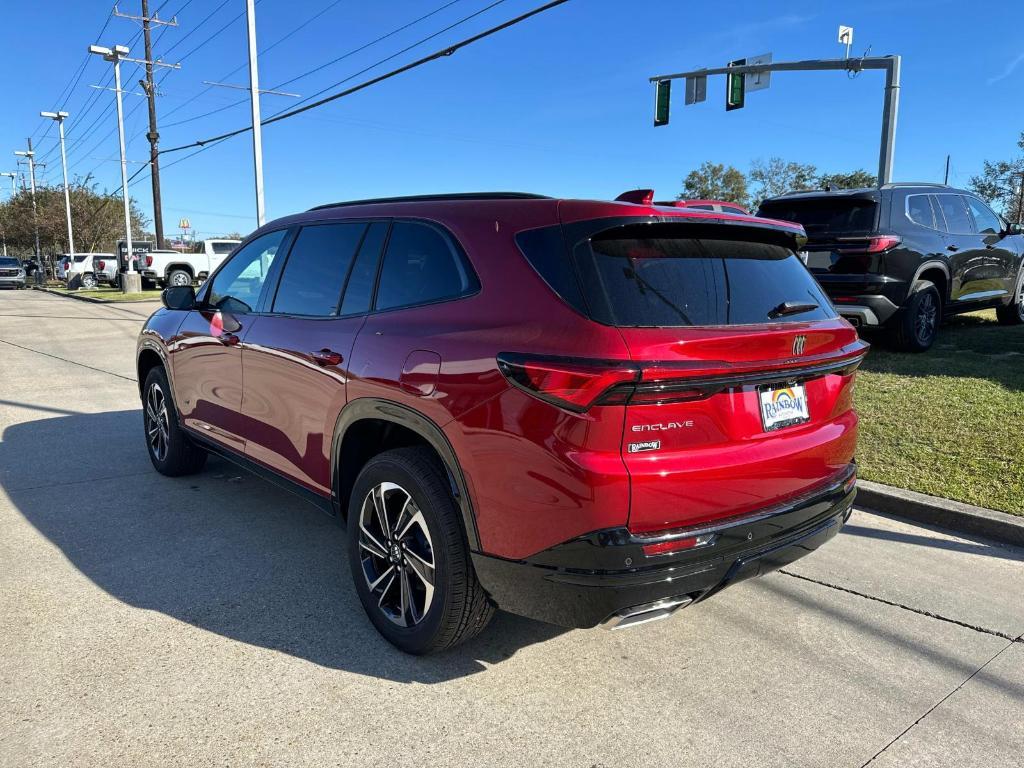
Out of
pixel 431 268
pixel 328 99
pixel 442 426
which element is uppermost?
pixel 328 99

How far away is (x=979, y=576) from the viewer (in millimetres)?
3865

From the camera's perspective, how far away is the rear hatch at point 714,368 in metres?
2.37

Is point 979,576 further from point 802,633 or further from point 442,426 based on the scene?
point 442,426

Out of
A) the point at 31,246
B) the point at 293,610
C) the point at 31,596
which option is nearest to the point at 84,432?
the point at 31,596

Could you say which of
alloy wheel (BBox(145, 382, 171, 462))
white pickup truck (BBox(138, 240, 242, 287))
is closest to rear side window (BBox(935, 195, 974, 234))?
alloy wheel (BBox(145, 382, 171, 462))

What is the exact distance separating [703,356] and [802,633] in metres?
1.55

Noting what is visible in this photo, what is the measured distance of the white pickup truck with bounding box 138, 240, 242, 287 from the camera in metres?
29.7

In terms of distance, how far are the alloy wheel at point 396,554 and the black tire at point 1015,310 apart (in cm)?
1084

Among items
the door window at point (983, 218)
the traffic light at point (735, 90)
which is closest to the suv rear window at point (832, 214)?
the door window at point (983, 218)

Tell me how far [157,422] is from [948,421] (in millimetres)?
6139

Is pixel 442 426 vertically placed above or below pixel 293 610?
above

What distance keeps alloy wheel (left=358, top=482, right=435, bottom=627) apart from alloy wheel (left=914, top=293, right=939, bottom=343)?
25.0ft

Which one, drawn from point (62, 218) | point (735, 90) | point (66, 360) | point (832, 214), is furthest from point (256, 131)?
point (62, 218)

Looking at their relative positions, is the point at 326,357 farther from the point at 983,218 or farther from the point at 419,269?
the point at 983,218
